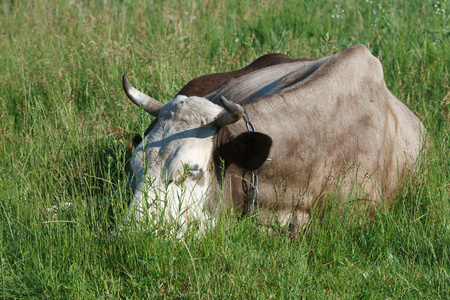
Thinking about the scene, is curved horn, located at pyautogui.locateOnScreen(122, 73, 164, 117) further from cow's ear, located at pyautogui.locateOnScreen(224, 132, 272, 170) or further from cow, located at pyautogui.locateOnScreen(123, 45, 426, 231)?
cow's ear, located at pyautogui.locateOnScreen(224, 132, 272, 170)

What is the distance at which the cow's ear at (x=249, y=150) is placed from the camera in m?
3.74

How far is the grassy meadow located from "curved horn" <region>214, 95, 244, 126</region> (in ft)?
1.63

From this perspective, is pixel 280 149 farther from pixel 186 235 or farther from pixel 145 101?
pixel 145 101

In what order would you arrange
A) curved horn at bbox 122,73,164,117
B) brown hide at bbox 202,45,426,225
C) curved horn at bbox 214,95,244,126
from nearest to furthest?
curved horn at bbox 214,95,244,126 → brown hide at bbox 202,45,426,225 → curved horn at bbox 122,73,164,117

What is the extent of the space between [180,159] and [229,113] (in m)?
0.43

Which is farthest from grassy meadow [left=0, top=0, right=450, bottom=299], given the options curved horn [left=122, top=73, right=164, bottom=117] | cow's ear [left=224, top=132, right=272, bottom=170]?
cow's ear [left=224, top=132, right=272, bottom=170]

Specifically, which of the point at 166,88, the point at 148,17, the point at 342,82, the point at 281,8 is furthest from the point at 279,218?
the point at 148,17

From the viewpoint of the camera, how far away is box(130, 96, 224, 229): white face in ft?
11.9

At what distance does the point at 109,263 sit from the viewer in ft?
10.8

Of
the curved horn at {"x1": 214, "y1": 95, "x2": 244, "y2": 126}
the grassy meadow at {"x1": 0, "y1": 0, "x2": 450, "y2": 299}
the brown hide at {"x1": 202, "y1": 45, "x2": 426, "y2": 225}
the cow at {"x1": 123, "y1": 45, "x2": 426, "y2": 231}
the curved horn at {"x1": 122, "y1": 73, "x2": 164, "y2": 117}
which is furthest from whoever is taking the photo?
the curved horn at {"x1": 122, "y1": 73, "x2": 164, "y2": 117}

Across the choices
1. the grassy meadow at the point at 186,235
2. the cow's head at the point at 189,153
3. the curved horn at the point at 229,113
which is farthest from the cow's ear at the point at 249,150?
the grassy meadow at the point at 186,235

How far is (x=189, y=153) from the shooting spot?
3734mm

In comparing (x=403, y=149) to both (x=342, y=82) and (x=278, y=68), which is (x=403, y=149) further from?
(x=278, y=68)

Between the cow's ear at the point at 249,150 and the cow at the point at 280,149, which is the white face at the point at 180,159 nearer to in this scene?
the cow at the point at 280,149
